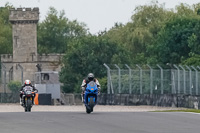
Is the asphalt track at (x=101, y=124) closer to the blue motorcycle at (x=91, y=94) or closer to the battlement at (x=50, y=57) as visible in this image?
the blue motorcycle at (x=91, y=94)

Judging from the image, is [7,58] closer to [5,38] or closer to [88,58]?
[5,38]

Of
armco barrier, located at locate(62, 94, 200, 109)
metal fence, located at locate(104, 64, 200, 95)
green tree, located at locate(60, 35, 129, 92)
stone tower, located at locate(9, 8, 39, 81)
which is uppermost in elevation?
stone tower, located at locate(9, 8, 39, 81)

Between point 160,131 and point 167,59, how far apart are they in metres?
69.6

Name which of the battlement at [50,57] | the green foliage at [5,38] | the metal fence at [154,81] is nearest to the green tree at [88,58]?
the battlement at [50,57]

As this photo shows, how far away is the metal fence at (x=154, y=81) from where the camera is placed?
43.6 m

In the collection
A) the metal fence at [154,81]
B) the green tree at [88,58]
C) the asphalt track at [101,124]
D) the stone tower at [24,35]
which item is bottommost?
the asphalt track at [101,124]

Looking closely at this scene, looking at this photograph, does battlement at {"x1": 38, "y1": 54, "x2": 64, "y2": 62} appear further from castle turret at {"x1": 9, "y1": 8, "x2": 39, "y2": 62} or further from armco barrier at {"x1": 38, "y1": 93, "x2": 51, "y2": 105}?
armco barrier at {"x1": 38, "y1": 93, "x2": 51, "y2": 105}

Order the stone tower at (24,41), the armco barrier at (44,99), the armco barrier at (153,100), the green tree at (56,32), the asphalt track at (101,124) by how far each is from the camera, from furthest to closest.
Result: 1. the green tree at (56,32)
2. the stone tower at (24,41)
3. the armco barrier at (44,99)
4. the armco barrier at (153,100)
5. the asphalt track at (101,124)

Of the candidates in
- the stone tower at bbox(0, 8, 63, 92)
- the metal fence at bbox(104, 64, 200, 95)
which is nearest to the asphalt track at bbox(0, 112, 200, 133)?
the metal fence at bbox(104, 64, 200, 95)

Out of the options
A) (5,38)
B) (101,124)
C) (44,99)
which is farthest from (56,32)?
(101,124)

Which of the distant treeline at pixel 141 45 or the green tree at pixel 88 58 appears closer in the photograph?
the distant treeline at pixel 141 45

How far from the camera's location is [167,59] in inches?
3511

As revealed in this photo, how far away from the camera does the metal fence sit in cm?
4356

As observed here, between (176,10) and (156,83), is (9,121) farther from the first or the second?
(176,10)
